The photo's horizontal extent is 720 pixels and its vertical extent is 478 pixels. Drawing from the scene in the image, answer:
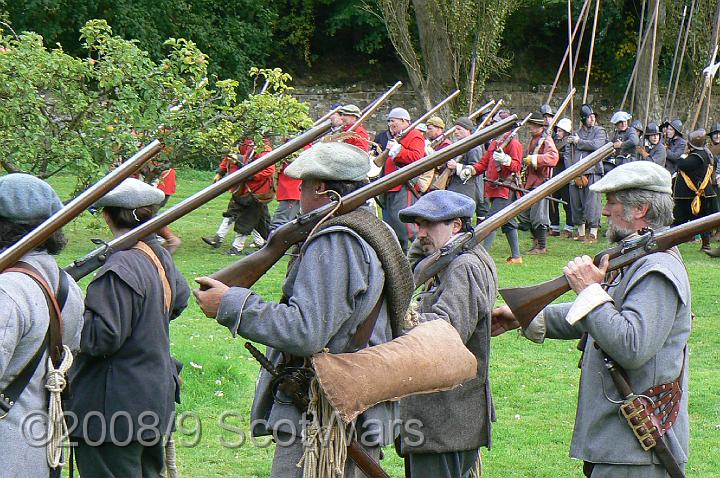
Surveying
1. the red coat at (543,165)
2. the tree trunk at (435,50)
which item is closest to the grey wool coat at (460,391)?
the red coat at (543,165)

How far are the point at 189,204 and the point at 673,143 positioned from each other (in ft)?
53.9

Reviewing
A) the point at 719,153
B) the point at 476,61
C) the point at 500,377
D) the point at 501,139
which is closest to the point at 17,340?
the point at 500,377

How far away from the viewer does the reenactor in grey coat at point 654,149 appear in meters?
18.4

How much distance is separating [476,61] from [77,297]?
2055cm

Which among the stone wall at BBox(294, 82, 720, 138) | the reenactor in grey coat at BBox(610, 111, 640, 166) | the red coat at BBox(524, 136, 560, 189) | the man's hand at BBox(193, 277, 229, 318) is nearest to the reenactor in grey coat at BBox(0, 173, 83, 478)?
the man's hand at BBox(193, 277, 229, 318)

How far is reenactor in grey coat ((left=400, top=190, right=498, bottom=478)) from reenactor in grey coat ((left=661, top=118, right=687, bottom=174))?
46.9 ft

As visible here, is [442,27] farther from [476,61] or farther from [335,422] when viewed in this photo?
[335,422]

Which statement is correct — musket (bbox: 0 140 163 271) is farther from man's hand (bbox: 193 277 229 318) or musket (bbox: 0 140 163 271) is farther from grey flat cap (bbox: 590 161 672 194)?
grey flat cap (bbox: 590 161 672 194)

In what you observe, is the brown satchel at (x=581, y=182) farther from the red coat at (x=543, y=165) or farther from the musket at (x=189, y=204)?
the musket at (x=189, y=204)

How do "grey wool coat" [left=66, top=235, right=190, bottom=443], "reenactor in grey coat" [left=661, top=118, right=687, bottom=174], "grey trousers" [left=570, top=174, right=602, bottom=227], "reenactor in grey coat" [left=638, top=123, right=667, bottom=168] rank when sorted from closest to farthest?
"grey wool coat" [left=66, top=235, right=190, bottom=443]
"grey trousers" [left=570, top=174, right=602, bottom=227]
"reenactor in grey coat" [left=638, top=123, right=667, bottom=168]
"reenactor in grey coat" [left=661, top=118, right=687, bottom=174]

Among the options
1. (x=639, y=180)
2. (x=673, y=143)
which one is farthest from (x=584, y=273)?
(x=673, y=143)

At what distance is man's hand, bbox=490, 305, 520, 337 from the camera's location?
5492mm

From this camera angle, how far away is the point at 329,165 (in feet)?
14.8

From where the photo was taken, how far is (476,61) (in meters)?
24.2
